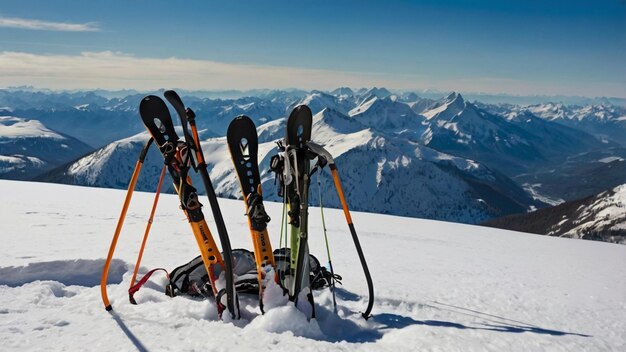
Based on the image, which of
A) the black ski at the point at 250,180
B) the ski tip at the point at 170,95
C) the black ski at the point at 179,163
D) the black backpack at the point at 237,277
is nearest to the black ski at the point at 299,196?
the black backpack at the point at 237,277

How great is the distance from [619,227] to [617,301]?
202041 mm

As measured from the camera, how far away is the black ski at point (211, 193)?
7.84 meters

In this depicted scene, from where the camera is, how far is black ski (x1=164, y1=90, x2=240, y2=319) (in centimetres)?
784

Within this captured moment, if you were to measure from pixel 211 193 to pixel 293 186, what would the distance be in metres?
1.77

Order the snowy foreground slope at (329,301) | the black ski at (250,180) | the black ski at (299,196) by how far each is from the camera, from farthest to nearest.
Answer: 1. the black ski at (250,180)
2. the black ski at (299,196)
3. the snowy foreground slope at (329,301)

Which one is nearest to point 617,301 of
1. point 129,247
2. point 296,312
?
point 296,312

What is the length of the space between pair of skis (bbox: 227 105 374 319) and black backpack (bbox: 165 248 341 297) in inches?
11.7

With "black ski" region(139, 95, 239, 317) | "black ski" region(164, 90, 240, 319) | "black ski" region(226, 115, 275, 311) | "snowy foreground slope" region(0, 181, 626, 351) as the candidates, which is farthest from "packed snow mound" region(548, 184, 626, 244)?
"black ski" region(164, 90, 240, 319)

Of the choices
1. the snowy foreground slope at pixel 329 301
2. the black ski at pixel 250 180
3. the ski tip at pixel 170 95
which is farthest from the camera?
the black ski at pixel 250 180

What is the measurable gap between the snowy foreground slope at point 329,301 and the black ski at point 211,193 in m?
0.48

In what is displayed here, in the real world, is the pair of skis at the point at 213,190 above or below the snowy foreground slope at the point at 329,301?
above

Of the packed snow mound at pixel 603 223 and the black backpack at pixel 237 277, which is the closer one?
the black backpack at pixel 237 277

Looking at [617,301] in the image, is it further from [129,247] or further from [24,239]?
[24,239]

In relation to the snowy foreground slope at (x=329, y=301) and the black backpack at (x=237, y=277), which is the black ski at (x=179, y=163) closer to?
the black backpack at (x=237, y=277)
